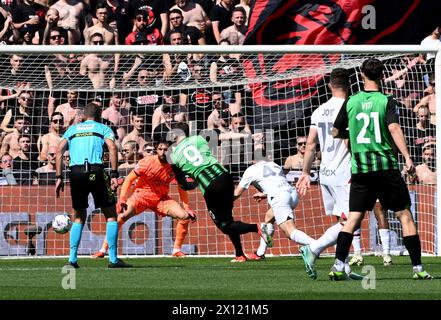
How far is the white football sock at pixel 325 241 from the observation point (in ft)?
36.3

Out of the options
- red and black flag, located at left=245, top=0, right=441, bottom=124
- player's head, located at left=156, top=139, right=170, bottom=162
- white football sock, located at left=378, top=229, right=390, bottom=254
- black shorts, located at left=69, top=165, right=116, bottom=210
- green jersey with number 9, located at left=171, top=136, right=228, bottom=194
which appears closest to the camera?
black shorts, located at left=69, top=165, right=116, bottom=210

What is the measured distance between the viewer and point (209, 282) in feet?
36.7

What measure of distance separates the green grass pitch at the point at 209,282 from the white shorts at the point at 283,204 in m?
0.60

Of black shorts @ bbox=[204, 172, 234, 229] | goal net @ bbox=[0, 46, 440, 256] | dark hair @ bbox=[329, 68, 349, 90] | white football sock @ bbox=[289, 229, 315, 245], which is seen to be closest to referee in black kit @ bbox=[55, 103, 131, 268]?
black shorts @ bbox=[204, 172, 234, 229]

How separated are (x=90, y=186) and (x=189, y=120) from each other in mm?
4283

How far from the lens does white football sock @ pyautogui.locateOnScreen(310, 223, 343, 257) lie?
11.1 metres

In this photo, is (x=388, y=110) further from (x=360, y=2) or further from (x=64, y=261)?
(x=360, y=2)

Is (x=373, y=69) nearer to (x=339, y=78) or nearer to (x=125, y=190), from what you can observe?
(x=339, y=78)

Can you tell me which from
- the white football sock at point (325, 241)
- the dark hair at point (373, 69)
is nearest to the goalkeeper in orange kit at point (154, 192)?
the white football sock at point (325, 241)

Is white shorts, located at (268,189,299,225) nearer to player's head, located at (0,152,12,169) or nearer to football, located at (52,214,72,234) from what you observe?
football, located at (52,214,72,234)

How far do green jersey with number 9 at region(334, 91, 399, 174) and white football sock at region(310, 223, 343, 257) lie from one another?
0.81 metres

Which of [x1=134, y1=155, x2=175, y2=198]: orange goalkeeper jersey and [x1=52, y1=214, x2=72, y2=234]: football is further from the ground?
[x1=134, y1=155, x2=175, y2=198]: orange goalkeeper jersey

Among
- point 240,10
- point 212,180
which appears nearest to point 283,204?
point 212,180

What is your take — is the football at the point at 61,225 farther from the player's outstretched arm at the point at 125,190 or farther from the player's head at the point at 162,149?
the player's head at the point at 162,149
